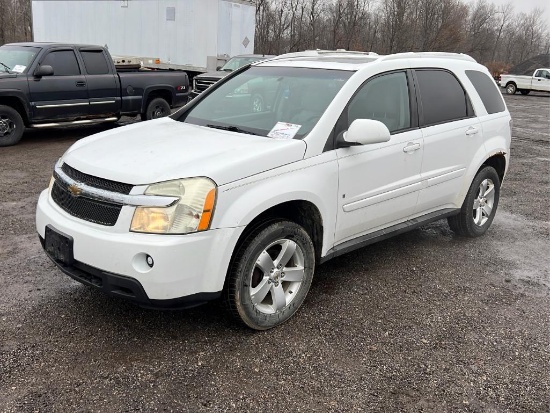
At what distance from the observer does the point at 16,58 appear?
9352 millimetres

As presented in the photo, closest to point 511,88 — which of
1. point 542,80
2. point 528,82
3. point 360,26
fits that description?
point 528,82

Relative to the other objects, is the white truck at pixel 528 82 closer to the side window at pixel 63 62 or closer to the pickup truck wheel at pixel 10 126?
the side window at pixel 63 62

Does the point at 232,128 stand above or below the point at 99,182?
above

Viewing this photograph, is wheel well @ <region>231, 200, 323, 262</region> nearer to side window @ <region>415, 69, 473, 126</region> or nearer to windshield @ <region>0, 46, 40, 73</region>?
side window @ <region>415, 69, 473, 126</region>

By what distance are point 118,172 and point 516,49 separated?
79949mm

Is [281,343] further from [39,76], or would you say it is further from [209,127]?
[39,76]

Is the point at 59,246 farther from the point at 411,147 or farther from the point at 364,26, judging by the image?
the point at 364,26

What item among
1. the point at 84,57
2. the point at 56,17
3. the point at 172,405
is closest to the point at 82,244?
the point at 172,405

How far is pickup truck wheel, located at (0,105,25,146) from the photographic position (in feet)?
29.4

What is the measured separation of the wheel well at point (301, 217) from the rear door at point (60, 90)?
738cm

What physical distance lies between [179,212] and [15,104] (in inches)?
304

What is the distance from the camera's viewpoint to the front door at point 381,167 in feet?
12.1

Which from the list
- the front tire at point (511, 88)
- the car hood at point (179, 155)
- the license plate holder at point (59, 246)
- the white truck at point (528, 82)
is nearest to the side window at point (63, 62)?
the car hood at point (179, 155)

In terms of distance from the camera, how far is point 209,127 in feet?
12.9
